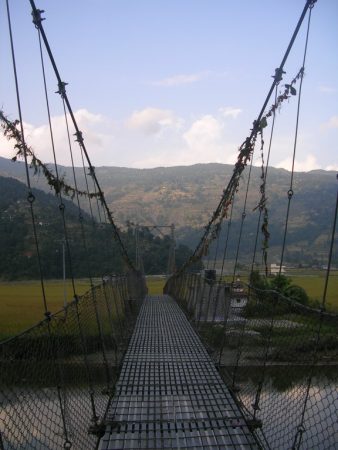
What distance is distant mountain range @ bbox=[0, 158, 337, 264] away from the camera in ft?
163

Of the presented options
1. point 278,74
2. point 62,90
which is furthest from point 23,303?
point 278,74

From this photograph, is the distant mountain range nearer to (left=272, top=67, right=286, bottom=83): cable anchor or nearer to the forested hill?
the forested hill

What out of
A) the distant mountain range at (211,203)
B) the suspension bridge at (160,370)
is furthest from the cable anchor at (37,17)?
the distant mountain range at (211,203)

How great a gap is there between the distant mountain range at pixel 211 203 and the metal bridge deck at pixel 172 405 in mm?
25401

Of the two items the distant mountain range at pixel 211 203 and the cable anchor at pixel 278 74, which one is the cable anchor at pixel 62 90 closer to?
the cable anchor at pixel 278 74

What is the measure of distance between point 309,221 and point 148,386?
58.0m

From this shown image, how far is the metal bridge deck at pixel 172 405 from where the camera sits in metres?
2.19

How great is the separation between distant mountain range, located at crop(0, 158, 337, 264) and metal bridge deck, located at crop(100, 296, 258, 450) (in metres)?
25.4

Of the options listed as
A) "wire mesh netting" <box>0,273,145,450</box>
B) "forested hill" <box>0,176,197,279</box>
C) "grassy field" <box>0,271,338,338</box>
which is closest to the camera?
"wire mesh netting" <box>0,273,145,450</box>

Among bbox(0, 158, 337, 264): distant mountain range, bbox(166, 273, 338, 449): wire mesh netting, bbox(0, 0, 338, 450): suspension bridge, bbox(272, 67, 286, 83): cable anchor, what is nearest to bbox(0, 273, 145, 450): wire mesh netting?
bbox(0, 0, 338, 450): suspension bridge

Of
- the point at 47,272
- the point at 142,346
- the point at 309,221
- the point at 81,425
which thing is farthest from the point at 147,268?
the point at 309,221

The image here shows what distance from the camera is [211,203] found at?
8444cm

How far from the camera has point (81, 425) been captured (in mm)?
2395

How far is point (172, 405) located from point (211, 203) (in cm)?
8226
